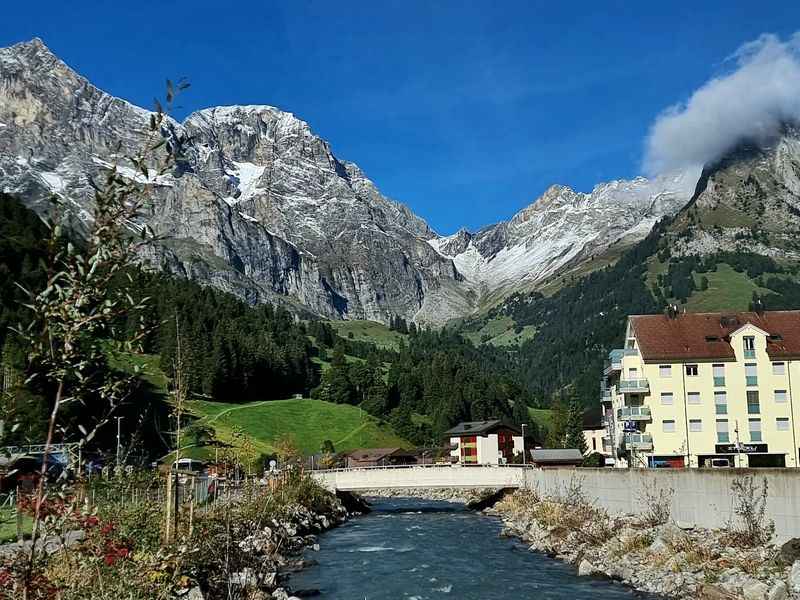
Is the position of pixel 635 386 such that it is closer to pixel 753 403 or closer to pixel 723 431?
pixel 723 431

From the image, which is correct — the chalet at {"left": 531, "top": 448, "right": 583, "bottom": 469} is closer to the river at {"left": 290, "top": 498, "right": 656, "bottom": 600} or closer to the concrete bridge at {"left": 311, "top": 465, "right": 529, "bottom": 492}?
the concrete bridge at {"left": 311, "top": 465, "right": 529, "bottom": 492}

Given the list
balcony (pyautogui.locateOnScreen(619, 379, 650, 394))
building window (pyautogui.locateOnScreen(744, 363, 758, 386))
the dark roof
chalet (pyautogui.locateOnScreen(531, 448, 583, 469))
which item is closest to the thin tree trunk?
balcony (pyautogui.locateOnScreen(619, 379, 650, 394))

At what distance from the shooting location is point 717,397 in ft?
234

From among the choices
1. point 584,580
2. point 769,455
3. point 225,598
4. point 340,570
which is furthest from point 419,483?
point 225,598

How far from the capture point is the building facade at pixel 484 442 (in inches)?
5753

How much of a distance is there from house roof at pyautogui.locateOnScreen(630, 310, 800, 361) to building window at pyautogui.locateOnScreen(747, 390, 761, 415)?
352 cm

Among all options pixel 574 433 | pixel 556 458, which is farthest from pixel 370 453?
pixel 556 458

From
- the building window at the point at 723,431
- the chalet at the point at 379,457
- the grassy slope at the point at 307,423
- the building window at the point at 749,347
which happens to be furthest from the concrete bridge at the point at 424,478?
the grassy slope at the point at 307,423

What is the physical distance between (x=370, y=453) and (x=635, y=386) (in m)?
78.4

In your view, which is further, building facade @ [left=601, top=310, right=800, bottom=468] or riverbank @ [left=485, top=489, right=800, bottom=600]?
building facade @ [left=601, top=310, right=800, bottom=468]

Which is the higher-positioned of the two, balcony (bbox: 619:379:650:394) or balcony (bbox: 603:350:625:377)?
balcony (bbox: 603:350:625:377)

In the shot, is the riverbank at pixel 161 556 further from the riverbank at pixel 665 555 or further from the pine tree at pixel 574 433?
the pine tree at pixel 574 433

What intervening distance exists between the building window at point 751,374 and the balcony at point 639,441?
32.2ft

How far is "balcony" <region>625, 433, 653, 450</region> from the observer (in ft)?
237
